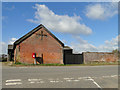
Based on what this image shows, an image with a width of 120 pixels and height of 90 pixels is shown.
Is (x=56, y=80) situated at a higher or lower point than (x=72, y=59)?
higher

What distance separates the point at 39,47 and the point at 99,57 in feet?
45.2

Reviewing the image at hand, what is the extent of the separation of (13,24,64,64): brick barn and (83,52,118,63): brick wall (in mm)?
6453

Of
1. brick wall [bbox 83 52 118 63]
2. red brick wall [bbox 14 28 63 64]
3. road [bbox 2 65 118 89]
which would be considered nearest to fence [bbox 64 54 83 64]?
brick wall [bbox 83 52 118 63]

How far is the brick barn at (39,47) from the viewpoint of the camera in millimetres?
21219

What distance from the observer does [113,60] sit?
2853 centimetres

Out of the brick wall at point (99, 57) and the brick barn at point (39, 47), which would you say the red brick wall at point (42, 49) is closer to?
the brick barn at point (39, 47)

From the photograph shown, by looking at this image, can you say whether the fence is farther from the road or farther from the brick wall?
the road

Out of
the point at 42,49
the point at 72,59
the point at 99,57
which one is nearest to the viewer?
the point at 42,49

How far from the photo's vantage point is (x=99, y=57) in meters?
27.4

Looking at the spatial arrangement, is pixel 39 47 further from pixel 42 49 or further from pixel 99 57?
pixel 99 57

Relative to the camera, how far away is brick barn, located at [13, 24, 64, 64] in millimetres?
21219

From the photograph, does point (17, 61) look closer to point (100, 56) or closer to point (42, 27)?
point (42, 27)

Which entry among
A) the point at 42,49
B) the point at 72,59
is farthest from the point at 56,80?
the point at 72,59

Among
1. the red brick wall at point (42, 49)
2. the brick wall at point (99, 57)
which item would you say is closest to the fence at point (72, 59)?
the brick wall at point (99, 57)
